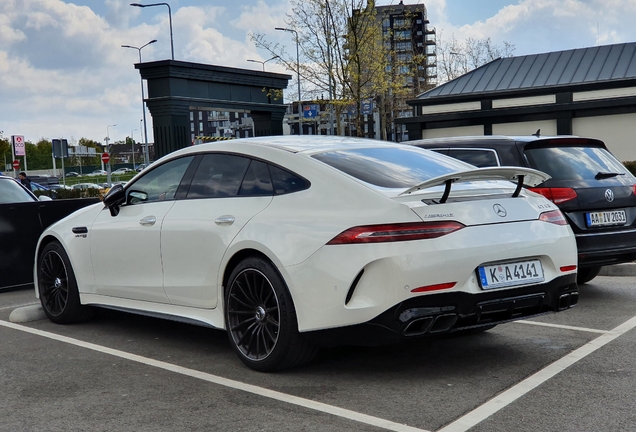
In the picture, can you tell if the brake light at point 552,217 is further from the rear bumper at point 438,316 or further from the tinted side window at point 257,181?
Result: the tinted side window at point 257,181

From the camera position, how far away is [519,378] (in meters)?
4.70

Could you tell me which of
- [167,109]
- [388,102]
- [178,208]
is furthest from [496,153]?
[388,102]

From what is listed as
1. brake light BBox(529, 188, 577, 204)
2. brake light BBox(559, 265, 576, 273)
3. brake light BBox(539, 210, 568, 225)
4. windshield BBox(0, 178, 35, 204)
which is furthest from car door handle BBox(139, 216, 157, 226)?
windshield BBox(0, 178, 35, 204)

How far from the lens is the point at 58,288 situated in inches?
277

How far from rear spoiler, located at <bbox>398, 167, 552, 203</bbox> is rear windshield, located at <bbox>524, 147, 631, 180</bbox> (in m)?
1.99

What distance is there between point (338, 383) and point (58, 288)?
335cm

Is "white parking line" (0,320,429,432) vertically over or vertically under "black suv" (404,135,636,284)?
under

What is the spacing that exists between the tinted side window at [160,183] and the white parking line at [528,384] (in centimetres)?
284

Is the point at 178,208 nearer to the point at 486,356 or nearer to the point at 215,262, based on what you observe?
the point at 215,262

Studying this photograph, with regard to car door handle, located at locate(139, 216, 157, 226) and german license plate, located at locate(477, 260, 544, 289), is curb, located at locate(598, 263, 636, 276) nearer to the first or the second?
german license plate, located at locate(477, 260, 544, 289)

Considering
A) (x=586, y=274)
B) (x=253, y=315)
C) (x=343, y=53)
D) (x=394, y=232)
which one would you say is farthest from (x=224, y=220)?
(x=343, y=53)

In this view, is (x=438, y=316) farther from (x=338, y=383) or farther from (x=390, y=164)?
(x=390, y=164)

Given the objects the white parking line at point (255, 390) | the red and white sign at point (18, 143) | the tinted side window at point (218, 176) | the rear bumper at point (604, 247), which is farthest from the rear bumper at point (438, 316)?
the red and white sign at point (18, 143)

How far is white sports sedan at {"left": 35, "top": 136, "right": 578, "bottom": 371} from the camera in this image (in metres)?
4.47
